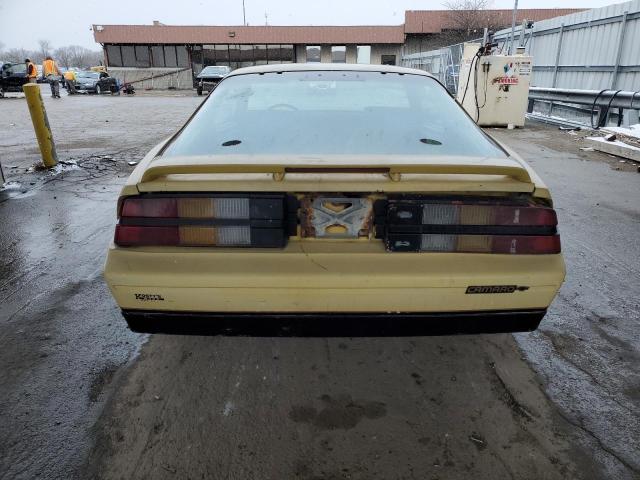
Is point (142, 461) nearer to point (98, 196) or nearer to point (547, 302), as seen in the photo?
point (547, 302)

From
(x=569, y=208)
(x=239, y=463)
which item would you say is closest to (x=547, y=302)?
(x=239, y=463)

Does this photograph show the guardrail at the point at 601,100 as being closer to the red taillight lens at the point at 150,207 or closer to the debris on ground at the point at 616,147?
the debris on ground at the point at 616,147

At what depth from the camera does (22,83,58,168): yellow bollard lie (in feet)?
21.4

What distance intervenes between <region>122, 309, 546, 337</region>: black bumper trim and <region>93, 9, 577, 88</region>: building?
39891mm

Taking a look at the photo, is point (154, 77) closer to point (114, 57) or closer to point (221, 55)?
point (114, 57)

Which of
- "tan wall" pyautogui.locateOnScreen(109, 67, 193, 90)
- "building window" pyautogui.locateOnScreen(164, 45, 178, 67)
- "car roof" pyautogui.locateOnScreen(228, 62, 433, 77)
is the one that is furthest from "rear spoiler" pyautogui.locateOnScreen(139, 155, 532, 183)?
"building window" pyautogui.locateOnScreen(164, 45, 178, 67)

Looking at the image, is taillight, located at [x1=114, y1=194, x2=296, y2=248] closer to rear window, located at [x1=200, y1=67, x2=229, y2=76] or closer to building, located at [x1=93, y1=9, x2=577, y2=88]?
rear window, located at [x1=200, y1=67, x2=229, y2=76]

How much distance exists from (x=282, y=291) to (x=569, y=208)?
448 centimetres

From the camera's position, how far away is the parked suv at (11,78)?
25.3 metres

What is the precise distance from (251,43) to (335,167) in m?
41.4

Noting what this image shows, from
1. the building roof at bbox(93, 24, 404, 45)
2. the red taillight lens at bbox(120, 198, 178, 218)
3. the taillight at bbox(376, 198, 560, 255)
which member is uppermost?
the building roof at bbox(93, 24, 404, 45)

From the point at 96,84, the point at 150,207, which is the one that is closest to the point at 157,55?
the point at 96,84

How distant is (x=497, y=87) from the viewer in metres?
11.4

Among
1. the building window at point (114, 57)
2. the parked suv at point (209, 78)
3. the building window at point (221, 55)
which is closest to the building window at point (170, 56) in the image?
the building window at point (221, 55)
